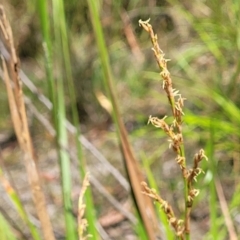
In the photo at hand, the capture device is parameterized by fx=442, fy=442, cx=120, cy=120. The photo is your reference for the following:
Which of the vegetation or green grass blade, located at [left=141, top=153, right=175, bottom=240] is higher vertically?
green grass blade, located at [left=141, top=153, right=175, bottom=240]

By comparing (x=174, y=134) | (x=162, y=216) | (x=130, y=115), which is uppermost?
(x=174, y=134)

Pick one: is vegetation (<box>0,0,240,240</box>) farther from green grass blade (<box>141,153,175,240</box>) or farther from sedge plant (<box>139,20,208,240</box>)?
sedge plant (<box>139,20,208,240</box>)

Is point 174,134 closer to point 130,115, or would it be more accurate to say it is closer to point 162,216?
point 162,216

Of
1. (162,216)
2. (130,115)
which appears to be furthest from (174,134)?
(130,115)

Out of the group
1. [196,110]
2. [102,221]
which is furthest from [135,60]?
[102,221]

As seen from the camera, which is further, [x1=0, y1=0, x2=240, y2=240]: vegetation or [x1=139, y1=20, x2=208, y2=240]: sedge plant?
[x1=0, y1=0, x2=240, y2=240]: vegetation

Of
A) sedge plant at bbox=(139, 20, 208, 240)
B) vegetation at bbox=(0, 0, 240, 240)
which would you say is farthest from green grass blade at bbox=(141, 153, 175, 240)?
sedge plant at bbox=(139, 20, 208, 240)

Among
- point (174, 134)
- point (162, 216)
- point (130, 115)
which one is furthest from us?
point (130, 115)

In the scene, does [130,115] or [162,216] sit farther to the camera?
[130,115]

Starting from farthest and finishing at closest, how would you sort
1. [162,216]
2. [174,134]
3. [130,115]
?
1. [130,115]
2. [162,216]
3. [174,134]

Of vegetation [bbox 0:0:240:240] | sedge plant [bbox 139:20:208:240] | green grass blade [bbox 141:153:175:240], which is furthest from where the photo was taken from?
vegetation [bbox 0:0:240:240]

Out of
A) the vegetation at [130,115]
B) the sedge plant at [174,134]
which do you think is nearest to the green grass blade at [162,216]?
the vegetation at [130,115]
